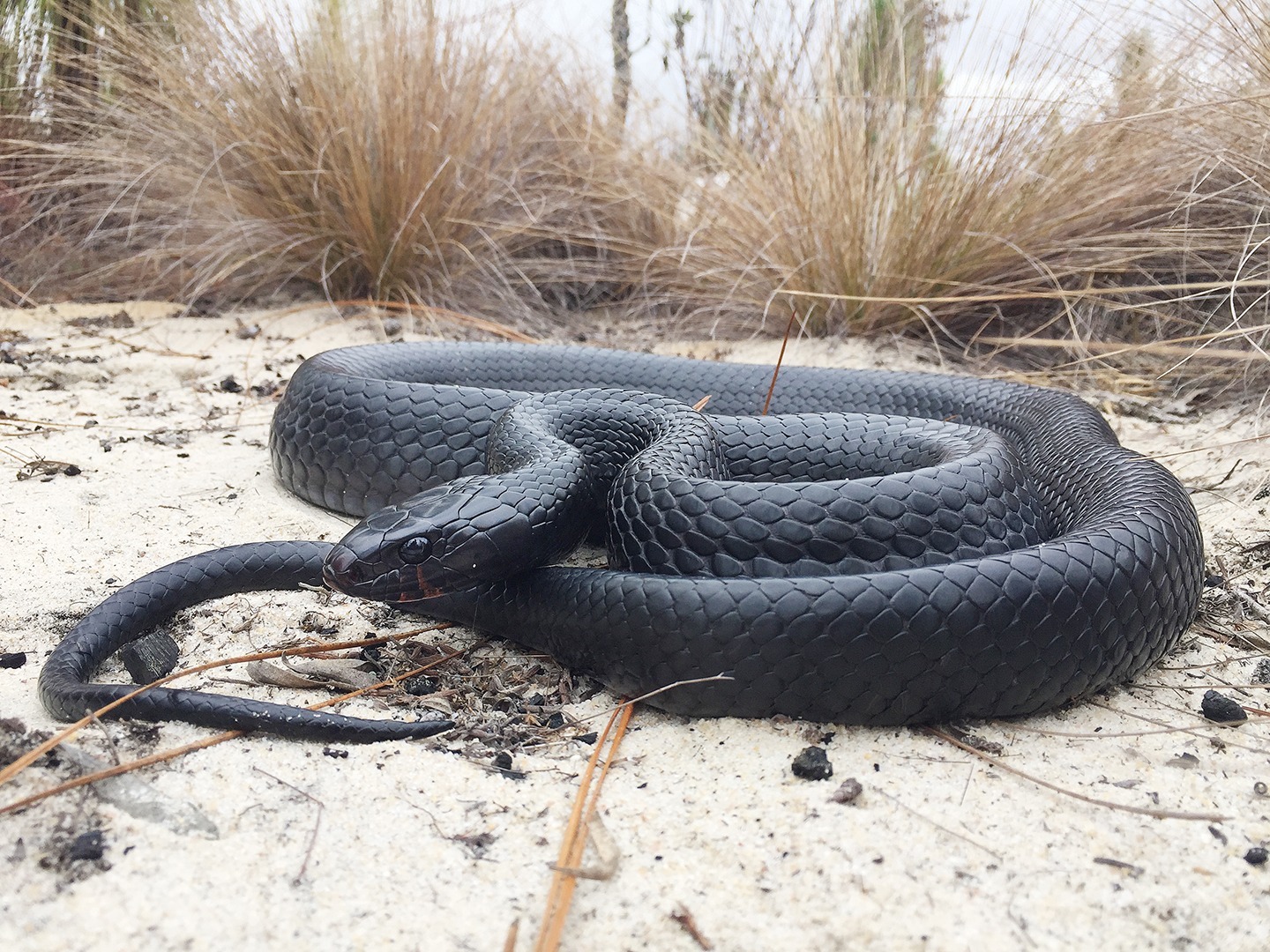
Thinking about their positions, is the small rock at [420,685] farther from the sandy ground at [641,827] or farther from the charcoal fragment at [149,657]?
the charcoal fragment at [149,657]

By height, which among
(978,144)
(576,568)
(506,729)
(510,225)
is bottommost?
(506,729)

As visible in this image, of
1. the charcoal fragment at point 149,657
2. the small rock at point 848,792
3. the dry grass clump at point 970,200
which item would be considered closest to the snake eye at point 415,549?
the charcoal fragment at point 149,657

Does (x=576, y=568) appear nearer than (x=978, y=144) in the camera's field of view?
Yes

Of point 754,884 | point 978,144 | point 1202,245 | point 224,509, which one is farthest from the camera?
point 978,144

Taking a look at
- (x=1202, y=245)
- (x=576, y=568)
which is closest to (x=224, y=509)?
(x=576, y=568)

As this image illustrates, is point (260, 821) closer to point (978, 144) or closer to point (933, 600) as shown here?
point (933, 600)

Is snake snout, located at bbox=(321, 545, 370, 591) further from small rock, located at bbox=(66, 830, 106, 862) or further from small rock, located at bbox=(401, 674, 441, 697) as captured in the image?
small rock, located at bbox=(66, 830, 106, 862)

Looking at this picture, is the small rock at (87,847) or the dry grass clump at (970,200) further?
the dry grass clump at (970,200)
